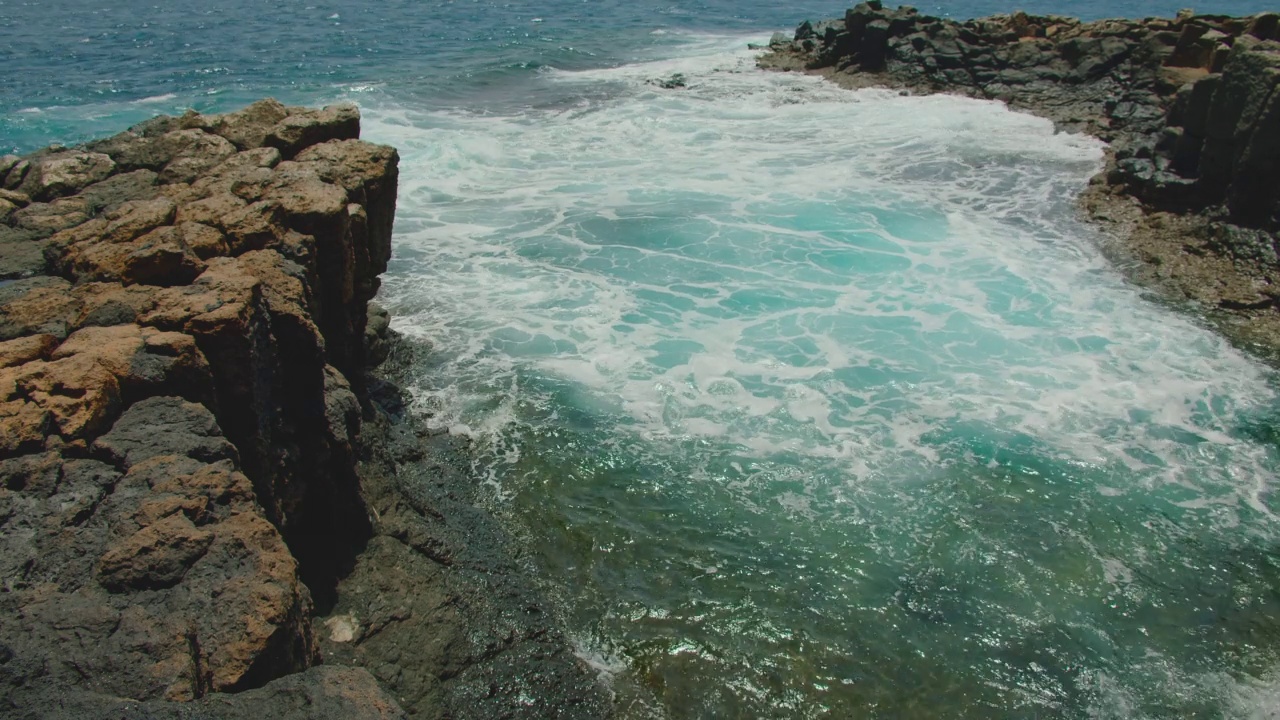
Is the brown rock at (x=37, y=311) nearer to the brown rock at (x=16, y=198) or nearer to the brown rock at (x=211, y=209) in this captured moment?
the brown rock at (x=211, y=209)

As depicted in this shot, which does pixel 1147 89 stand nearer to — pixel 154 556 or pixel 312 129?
pixel 312 129

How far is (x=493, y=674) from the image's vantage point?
234 inches

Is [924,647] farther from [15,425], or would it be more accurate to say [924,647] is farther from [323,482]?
[15,425]

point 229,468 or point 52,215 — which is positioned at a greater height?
point 52,215

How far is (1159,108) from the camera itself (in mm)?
19984

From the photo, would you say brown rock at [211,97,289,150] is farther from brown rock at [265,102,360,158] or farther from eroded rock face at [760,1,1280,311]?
eroded rock face at [760,1,1280,311]

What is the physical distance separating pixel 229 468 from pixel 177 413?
61cm

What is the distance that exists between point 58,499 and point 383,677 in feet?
7.73

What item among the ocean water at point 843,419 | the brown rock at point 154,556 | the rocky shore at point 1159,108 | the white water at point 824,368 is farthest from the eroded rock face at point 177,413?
the rocky shore at point 1159,108

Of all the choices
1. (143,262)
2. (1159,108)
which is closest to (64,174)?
(143,262)

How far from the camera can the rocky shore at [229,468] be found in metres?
3.81

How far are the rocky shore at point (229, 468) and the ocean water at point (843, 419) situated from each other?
0.92 meters

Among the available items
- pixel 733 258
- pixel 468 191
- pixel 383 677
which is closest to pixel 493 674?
pixel 383 677

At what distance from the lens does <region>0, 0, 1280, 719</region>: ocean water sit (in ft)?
21.7
